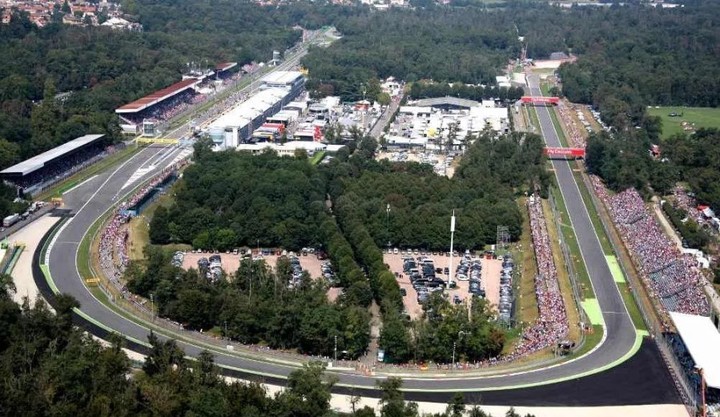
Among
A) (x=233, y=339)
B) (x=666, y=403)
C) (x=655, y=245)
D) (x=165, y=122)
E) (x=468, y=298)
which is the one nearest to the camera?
(x=666, y=403)

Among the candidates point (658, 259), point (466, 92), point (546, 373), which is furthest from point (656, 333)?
point (466, 92)

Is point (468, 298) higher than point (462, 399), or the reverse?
point (462, 399)

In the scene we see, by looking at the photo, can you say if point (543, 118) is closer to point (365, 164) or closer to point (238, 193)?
point (365, 164)

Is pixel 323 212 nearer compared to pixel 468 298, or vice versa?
pixel 468 298

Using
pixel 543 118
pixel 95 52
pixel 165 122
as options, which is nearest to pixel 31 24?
pixel 95 52

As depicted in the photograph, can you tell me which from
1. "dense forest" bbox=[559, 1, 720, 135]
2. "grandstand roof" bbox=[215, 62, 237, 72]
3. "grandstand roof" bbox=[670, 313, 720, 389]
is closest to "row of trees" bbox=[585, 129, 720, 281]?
"dense forest" bbox=[559, 1, 720, 135]

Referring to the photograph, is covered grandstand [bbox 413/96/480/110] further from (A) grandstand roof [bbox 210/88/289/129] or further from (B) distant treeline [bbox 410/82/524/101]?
(A) grandstand roof [bbox 210/88/289/129]

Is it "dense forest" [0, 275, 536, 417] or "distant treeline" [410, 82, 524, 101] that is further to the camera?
"distant treeline" [410, 82, 524, 101]
